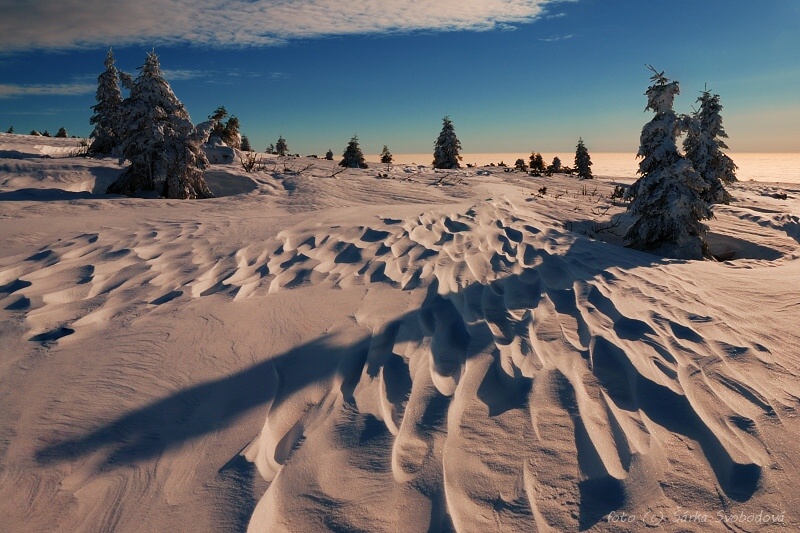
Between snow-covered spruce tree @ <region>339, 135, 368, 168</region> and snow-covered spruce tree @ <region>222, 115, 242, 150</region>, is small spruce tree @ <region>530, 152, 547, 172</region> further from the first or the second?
snow-covered spruce tree @ <region>222, 115, 242, 150</region>

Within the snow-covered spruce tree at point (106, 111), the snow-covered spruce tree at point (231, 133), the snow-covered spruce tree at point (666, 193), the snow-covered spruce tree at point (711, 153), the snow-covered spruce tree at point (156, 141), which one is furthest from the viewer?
the snow-covered spruce tree at point (231, 133)

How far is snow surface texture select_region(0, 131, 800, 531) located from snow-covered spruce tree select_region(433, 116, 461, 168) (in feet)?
68.7

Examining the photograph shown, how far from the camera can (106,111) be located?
15.6 meters

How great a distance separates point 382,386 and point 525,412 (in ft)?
2.66

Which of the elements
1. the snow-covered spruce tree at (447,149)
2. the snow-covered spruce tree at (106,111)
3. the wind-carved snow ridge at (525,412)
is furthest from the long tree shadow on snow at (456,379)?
the snow-covered spruce tree at (447,149)

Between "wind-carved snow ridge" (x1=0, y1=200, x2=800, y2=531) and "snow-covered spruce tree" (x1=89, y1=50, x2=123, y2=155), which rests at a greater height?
A: "snow-covered spruce tree" (x1=89, y1=50, x2=123, y2=155)

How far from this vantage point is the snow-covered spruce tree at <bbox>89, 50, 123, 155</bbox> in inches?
560

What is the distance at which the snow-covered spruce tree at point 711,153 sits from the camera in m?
10.9

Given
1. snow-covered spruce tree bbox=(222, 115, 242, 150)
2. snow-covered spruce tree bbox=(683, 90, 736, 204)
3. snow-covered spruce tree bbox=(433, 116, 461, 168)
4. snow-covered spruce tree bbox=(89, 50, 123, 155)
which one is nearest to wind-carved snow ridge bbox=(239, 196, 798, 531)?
snow-covered spruce tree bbox=(683, 90, 736, 204)

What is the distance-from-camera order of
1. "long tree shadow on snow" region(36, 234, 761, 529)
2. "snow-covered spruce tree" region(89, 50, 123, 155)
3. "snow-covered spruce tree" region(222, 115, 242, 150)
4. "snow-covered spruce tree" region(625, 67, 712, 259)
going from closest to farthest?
"long tree shadow on snow" region(36, 234, 761, 529) < "snow-covered spruce tree" region(625, 67, 712, 259) < "snow-covered spruce tree" region(89, 50, 123, 155) < "snow-covered spruce tree" region(222, 115, 242, 150)

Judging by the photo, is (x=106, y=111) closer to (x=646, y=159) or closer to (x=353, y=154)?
(x=353, y=154)

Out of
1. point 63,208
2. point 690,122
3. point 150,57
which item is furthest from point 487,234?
point 150,57

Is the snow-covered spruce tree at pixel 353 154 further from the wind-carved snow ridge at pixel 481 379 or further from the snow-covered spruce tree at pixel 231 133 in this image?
the wind-carved snow ridge at pixel 481 379

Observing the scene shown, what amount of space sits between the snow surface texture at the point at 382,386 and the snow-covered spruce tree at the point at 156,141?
3.37 meters
